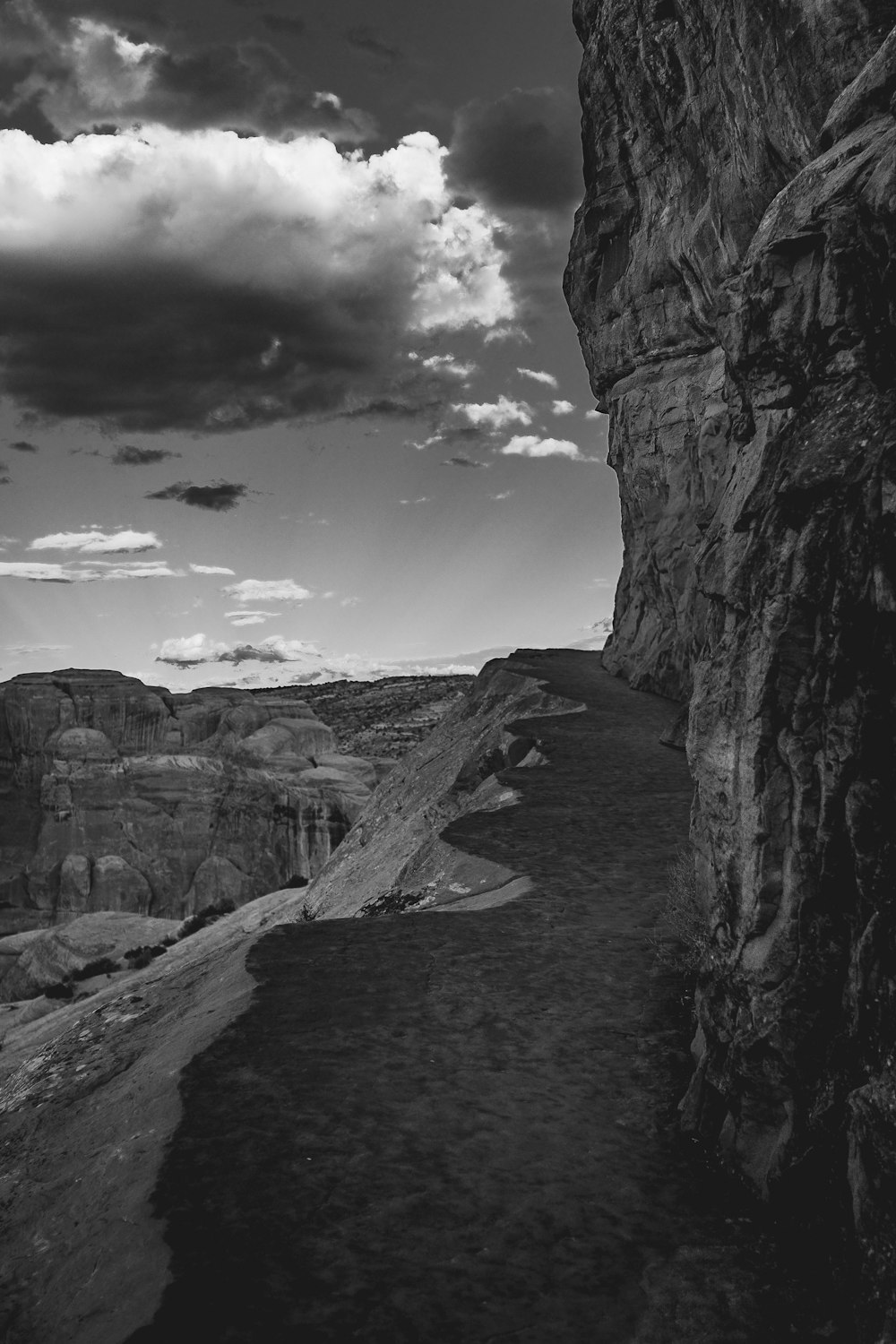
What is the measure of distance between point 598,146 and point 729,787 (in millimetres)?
37790

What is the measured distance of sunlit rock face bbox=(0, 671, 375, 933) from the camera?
69688 millimetres

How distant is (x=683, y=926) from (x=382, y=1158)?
4.91 meters

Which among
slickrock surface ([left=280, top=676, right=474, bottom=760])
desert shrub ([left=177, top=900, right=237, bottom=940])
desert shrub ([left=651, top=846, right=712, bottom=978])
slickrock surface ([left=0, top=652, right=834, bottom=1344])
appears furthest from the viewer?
slickrock surface ([left=280, top=676, right=474, bottom=760])

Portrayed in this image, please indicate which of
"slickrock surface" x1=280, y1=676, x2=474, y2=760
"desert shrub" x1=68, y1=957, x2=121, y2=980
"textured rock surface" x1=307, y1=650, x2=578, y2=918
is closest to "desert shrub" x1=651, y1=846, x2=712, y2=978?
"textured rock surface" x1=307, y1=650, x2=578, y2=918

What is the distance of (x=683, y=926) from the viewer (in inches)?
416

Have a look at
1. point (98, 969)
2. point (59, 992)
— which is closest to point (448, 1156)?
point (59, 992)

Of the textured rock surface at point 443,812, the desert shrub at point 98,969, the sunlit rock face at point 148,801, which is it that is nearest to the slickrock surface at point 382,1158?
the textured rock surface at point 443,812

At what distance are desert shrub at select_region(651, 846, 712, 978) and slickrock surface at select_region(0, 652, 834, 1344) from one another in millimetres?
319

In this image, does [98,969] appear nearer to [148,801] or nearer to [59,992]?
[59,992]

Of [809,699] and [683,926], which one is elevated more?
[809,699]

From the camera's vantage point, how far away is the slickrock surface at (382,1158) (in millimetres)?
5527

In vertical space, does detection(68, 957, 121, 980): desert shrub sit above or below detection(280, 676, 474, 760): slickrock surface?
below

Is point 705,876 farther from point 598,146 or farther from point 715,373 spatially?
point 598,146

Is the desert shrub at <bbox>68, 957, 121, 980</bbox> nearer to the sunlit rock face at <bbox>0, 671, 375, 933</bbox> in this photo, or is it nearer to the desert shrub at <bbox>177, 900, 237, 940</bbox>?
the desert shrub at <bbox>177, 900, 237, 940</bbox>
